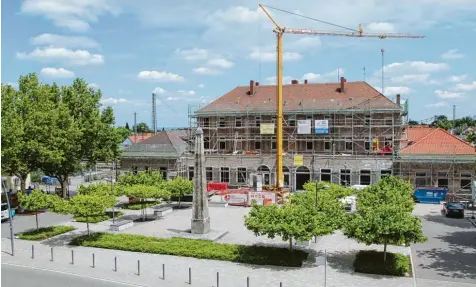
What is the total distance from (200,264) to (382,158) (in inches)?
1080

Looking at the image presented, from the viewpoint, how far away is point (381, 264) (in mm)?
21484

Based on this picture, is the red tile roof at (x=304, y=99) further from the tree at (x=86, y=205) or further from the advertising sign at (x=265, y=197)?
the tree at (x=86, y=205)

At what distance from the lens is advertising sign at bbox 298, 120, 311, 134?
157 ft

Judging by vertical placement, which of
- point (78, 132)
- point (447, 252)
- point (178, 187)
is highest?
point (78, 132)

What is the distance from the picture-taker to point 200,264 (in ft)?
73.6

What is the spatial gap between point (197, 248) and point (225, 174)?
85.3 feet

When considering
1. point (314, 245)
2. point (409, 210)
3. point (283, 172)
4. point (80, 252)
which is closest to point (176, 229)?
point (80, 252)

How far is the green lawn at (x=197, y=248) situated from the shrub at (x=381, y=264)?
279 cm

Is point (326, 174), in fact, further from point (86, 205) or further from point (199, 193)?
point (86, 205)

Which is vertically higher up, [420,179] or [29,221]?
[420,179]

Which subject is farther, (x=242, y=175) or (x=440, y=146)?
(x=242, y=175)

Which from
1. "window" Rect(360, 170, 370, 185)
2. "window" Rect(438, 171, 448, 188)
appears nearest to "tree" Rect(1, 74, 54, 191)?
"window" Rect(360, 170, 370, 185)

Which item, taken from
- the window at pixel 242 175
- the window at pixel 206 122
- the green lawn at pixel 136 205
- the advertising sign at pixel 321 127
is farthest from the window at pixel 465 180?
the green lawn at pixel 136 205

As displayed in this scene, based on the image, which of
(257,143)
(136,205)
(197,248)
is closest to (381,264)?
(197,248)
